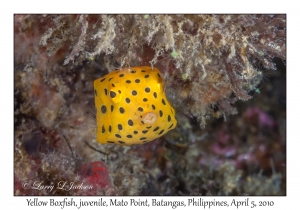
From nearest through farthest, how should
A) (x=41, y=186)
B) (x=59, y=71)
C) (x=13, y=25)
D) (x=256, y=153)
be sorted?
(x=13, y=25), (x=41, y=186), (x=59, y=71), (x=256, y=153)

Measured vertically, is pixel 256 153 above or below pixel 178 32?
below

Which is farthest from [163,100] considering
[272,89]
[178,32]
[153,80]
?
[272,89]

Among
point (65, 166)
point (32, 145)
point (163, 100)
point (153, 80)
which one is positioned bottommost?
point (65, 166)

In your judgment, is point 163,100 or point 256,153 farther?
point 256,153

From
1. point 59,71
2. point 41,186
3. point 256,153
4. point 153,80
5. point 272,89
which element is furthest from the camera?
point 256,153

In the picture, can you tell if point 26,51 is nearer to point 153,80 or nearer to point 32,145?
point 32,145
